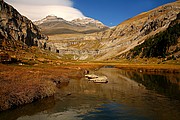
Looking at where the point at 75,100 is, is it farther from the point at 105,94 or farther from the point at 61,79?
the point at 61,79

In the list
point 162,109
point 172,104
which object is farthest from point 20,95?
point 172,104

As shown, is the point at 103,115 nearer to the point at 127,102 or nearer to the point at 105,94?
the point at 127,102

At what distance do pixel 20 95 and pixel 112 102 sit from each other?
1521 cm

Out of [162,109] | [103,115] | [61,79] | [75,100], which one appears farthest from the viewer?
[61,79]

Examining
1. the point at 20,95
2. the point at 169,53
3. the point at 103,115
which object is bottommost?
the point at 103,115

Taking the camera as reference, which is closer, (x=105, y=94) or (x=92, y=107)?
(x=92, y=107)

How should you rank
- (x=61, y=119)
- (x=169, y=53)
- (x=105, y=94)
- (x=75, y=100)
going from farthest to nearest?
1. (x=169, y=53)
2. (x=105, y=94)
3. (x=75, y=100)
4. (x=61, y=119)

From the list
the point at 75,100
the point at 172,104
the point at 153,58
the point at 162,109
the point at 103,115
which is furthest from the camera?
the point at 153,58

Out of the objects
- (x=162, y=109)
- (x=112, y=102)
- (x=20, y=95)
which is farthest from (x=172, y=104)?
(x=20, y=95)

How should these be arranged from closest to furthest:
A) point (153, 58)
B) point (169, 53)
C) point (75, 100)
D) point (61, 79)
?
point (75, 100) → point (61, 79) → point (169, 53) → point (153, 58)

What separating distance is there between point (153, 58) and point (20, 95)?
183 m

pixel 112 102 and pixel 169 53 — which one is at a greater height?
pixel 169 53

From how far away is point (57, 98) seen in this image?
36906 millimetres

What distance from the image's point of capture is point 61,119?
25.3 meters
